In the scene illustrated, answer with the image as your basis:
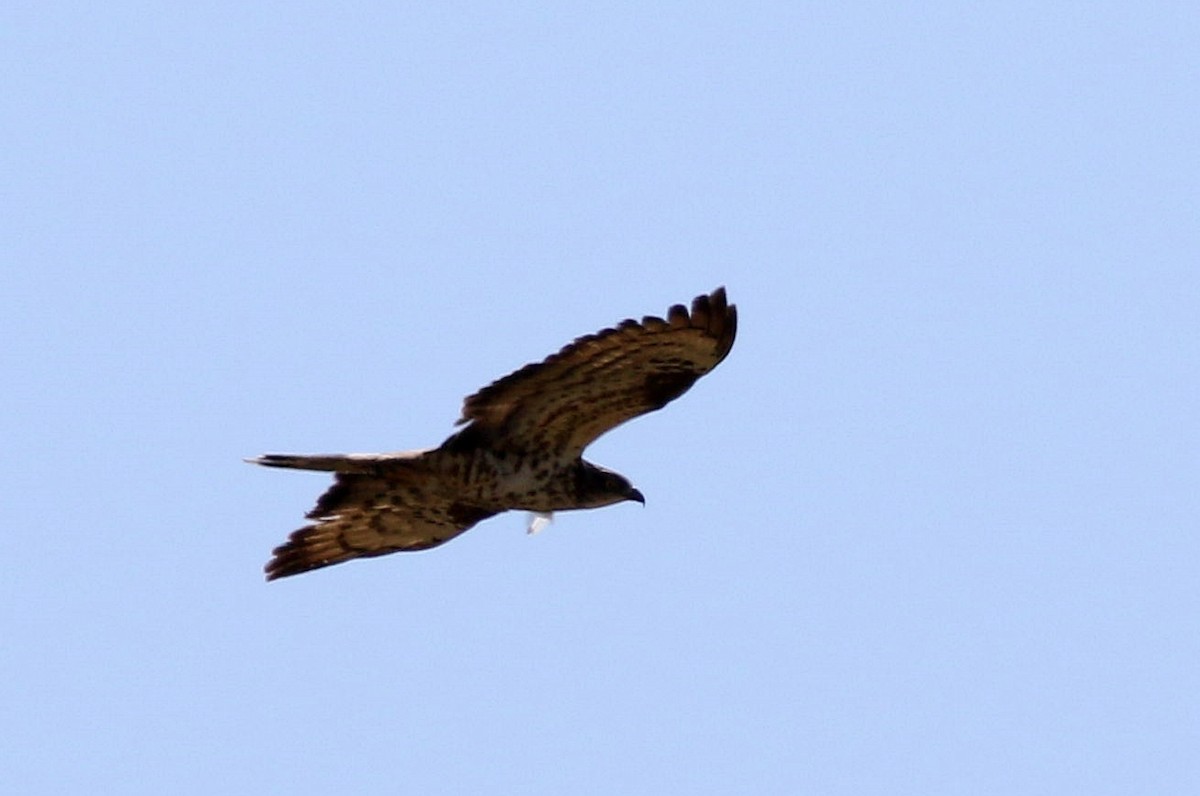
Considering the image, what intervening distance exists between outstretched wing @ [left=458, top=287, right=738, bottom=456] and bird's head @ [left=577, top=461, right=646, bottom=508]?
0.58 ft

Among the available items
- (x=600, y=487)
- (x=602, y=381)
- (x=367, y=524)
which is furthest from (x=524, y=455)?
(x=367, y=524)

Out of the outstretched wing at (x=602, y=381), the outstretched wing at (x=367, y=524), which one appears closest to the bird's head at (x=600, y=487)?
the outstretched wing at (x=602, y=381)

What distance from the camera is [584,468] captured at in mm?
14977

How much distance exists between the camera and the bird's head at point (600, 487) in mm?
14961

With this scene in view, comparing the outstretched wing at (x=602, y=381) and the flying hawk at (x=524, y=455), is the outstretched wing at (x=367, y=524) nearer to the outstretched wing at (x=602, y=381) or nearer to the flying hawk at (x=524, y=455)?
the flying hawk at (x=524, y=455)

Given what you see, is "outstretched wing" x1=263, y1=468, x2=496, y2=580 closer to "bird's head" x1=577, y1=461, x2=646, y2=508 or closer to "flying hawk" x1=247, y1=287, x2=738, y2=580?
"flying hawk" x1=247, y1=287, x2=738, y2=580

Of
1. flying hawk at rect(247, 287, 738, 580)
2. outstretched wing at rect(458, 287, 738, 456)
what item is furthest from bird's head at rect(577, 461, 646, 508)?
outstretched wing at rect(458, 287, 738, 456)

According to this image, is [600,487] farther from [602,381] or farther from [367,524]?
[367,524]

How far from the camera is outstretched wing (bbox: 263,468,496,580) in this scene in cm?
1530

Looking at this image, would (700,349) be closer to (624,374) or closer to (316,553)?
(624,374)

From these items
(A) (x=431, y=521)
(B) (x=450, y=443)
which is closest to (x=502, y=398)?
(B) (x=450, y=443)

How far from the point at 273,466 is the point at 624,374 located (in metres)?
2.16

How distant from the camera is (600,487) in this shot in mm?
14992

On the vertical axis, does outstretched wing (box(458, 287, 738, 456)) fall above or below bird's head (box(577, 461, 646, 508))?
above
